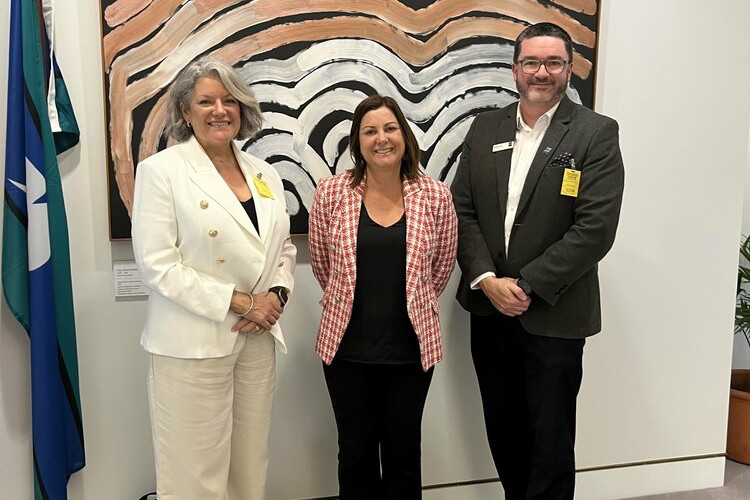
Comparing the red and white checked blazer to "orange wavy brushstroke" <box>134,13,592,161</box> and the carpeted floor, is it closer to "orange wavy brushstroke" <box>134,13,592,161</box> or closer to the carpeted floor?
"orange wavy brushstroke" <box>134,13,592,161</box>

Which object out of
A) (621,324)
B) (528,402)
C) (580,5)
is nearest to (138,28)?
(580,5)

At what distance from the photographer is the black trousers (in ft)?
7.19

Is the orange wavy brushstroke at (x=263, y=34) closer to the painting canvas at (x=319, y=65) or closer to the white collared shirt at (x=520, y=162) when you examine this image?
the painting canvas at (x=319, y=65)

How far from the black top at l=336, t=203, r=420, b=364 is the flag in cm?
102

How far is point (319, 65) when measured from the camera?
240 cm

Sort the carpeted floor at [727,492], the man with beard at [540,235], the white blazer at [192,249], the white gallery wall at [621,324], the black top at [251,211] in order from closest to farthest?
the white blazer at [192,249]
the black top at [251,211]
the man with beard at [540,235]
the white gallery wall at [621,324]
the carpeted floor at [727,492]

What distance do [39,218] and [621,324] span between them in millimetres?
2392

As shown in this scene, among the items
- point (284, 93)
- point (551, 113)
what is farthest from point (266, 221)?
point (551, 113)

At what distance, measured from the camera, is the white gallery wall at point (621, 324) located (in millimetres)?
2338

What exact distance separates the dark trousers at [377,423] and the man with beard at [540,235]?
0.37 meters

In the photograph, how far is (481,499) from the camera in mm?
2824

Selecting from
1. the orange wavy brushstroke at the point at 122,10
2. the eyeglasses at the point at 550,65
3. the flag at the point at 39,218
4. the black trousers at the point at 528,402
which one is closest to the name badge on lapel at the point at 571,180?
the eyeglasses at the point at 550,65

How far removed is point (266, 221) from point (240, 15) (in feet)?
2.85

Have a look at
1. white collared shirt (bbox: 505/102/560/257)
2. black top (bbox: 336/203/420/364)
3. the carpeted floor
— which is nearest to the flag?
black top (bbox: 336/203/420/364)
